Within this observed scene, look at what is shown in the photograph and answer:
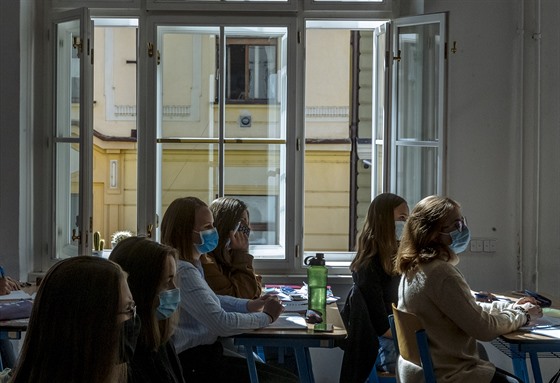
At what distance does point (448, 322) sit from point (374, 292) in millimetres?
758

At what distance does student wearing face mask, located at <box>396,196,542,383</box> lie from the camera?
329 centimetres

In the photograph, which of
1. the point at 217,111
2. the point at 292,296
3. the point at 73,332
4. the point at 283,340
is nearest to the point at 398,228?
the point at 292,296

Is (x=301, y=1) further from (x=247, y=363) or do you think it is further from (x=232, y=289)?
(x=247, y=363)

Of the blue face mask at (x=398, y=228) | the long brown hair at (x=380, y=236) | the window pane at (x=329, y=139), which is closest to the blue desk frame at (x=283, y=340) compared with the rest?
the long brown hair at (x=380, y=236)

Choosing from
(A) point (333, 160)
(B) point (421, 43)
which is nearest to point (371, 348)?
(B) point (421, 43)

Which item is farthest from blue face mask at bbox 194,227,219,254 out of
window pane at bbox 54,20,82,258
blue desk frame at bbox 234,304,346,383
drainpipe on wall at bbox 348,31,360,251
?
drainpipe on wall at bbox 348,31,360,251

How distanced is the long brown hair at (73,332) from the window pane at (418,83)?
3561 mm

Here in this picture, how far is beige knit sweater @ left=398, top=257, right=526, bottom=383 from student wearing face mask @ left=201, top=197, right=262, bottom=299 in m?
0.98

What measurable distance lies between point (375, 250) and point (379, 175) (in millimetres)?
1235

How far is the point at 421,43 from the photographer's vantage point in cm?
509

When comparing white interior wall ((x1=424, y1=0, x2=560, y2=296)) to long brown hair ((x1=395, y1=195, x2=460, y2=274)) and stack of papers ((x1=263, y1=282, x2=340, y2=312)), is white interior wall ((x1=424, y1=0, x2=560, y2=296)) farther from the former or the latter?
long brown hair ((x1=395, y1=195, x2=460, y2=274))

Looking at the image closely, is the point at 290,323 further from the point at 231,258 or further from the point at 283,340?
the point at 231,258

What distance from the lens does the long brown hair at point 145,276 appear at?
2422 mm

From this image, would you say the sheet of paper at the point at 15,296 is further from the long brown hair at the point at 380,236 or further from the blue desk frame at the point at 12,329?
the long brown hair at the point at 380,236
